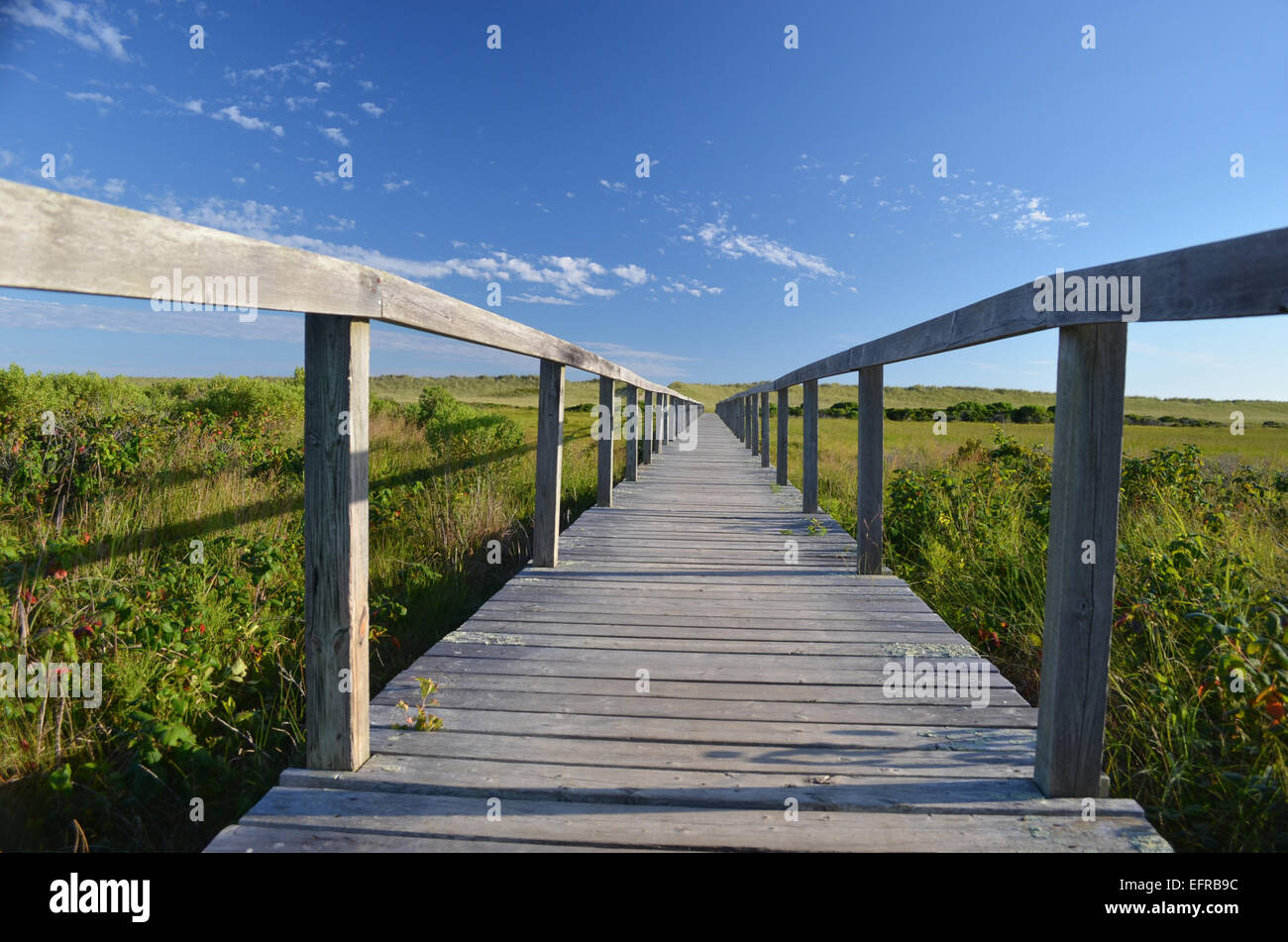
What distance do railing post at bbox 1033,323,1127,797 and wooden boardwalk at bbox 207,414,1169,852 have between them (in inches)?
6.9

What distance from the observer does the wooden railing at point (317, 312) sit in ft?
3.94

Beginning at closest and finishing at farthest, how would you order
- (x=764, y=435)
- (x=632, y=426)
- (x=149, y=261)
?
(x=149, y=261)
(x=632, y=426)
(x=764, y=435)

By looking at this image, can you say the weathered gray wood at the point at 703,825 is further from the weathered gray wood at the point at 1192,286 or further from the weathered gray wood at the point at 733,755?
the weathered gray wood at the point at 1192,286

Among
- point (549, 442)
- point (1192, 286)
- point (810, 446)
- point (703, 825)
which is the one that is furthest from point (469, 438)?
point (1192, 286)

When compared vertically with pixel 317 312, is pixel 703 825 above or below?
below

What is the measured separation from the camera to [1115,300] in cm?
177

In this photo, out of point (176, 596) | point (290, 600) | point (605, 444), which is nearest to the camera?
point (176, 596)

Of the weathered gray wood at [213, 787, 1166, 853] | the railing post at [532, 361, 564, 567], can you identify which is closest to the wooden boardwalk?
the weathered gray wood at [213, 787, 1166, 853]

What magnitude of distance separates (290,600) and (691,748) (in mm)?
3030

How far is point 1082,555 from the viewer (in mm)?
1968

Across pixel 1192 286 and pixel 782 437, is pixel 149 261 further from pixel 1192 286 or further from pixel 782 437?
pixel 782 437

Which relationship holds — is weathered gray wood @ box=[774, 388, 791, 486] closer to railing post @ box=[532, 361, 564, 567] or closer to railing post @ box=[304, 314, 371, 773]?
railing post @ box=[532, 361, 564, 567]

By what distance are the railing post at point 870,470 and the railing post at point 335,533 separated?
133 inches

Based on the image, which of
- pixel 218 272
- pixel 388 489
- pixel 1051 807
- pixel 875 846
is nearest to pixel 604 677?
pixel 875 846
